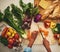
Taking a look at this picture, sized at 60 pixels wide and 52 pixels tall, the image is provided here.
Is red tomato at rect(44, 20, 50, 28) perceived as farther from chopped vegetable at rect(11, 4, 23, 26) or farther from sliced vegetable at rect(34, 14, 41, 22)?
chopped vegetable at rect(11, 4, 23, 26)

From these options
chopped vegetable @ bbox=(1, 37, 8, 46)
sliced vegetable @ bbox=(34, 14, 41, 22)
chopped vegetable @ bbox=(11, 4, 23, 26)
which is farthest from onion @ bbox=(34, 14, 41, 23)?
chopped vegetable @ bbox=(1, 37, 8, 46)

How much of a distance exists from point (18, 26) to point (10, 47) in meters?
0.18

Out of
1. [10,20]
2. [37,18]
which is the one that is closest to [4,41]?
[10,20]

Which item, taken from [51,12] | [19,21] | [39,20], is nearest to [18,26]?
[19,21]

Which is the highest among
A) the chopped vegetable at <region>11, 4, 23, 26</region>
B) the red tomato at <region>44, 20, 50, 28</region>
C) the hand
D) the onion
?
the chopped vegetable at <region>11, 4, 23, 26</region>

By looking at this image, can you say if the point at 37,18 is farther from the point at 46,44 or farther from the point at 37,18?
the point at 46,44

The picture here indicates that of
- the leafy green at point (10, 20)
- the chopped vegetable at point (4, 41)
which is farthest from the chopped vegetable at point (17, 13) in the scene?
the chopped vegetable at point (4, 41)

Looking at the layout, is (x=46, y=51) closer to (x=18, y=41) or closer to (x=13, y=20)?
(x=18, y=41)

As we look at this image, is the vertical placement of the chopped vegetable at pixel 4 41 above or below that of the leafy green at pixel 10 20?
below

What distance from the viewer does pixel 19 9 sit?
1611 millimetres

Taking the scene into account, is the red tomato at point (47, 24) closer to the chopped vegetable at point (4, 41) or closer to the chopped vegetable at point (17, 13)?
the chopped vegetable at point (17, 13)

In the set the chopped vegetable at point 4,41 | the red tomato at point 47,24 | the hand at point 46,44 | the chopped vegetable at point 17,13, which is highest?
the chopped vegetable at point 17,13

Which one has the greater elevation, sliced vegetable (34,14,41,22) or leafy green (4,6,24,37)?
leafy green (4,6,24,37)

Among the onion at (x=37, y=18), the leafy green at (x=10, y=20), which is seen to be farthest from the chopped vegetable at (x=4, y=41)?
the onion at (x=37, y=18)
